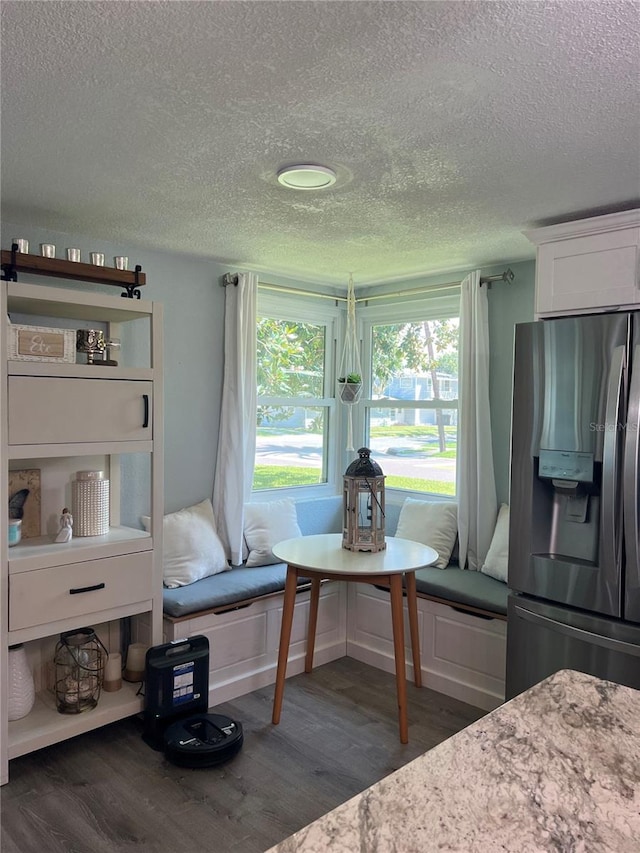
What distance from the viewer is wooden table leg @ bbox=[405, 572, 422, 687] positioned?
3260mm

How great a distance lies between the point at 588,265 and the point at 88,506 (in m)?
2.46

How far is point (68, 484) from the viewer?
3160mm

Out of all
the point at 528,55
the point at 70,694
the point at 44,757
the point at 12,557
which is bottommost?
the point at 44,757

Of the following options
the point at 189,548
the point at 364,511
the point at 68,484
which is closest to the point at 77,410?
the point at 68,484

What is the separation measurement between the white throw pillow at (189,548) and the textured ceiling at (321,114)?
1.57 m

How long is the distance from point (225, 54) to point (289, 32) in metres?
0.18

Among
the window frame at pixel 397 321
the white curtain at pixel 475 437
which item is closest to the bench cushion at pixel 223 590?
the white curtain at pixel 475 437

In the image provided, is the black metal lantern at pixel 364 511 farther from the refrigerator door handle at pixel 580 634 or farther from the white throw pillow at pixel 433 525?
the refrigerator door handle at pixel 580 634

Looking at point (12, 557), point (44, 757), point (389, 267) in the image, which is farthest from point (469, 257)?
point (44, 757)

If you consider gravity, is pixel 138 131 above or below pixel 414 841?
above

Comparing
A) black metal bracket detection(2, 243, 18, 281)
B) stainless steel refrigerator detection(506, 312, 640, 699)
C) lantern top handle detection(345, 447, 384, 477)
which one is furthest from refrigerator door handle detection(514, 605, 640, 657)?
black metal bracket detection(2, 243, 18, 281)

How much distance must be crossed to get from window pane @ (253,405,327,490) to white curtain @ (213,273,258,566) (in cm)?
39

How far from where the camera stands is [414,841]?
84 cm

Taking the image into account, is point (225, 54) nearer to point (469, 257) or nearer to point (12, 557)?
point (12, 557)
